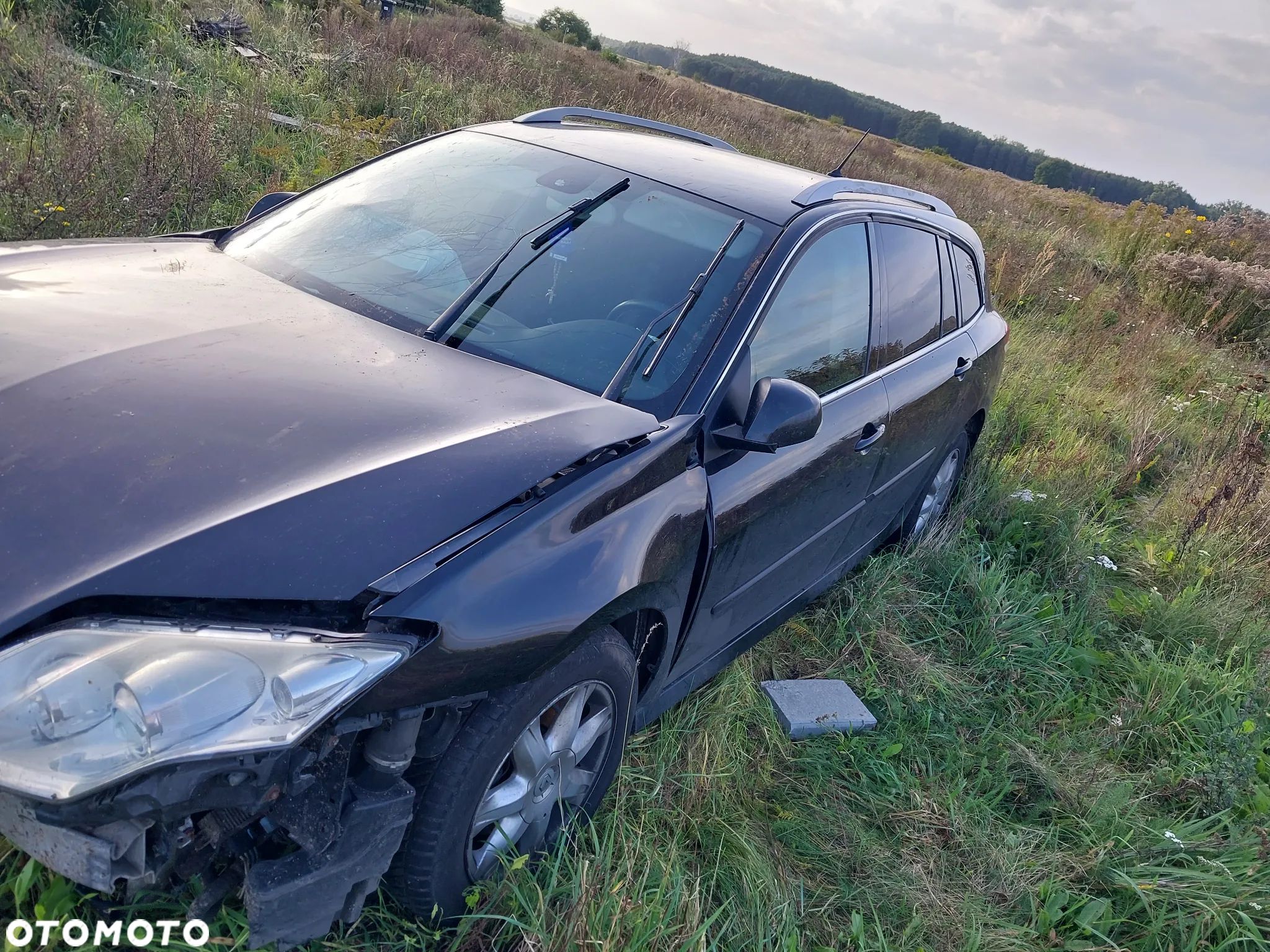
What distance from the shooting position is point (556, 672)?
6.17 ft

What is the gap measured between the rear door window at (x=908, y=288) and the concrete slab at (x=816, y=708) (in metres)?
1.20

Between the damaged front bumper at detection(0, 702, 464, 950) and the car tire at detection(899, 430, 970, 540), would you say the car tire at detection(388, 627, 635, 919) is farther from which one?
the car tire at detection(899, 430, 970, 540)

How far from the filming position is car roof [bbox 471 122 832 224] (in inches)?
110

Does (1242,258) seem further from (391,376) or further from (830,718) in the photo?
(391,376)

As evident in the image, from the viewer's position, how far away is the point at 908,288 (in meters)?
3.48

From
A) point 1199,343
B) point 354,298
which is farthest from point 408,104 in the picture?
point 1199,343

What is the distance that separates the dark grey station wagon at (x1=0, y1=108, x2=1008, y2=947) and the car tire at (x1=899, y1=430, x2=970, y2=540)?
0.81 metres

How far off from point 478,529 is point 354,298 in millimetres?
1143

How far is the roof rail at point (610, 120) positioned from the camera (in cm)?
343

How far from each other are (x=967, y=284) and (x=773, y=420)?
2.42m

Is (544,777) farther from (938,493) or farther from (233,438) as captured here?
(938,493)

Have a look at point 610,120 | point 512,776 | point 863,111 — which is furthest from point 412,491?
point 863,111

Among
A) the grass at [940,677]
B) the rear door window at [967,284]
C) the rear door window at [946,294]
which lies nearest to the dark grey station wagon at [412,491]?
the grass at [940,677]

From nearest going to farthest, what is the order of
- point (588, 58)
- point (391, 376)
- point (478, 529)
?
point (478, 529) → point (391, 376) → point (588, 58)
